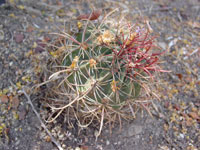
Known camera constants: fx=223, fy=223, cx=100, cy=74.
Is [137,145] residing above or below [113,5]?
below

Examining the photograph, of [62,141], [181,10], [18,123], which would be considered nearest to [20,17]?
[18,123]

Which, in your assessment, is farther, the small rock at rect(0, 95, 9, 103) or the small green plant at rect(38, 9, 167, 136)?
the small rock at rect(0, 95, 9, 103)

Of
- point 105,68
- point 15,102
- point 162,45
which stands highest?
point 105,68

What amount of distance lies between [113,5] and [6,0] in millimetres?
912

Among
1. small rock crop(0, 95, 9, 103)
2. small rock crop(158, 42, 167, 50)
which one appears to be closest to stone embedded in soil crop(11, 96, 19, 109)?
small rock crop(0, 95, 9, 103)

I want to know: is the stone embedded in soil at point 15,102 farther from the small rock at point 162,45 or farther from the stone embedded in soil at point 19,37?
the small rock at point 162,45

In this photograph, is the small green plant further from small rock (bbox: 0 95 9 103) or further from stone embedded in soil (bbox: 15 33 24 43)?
stone embedded in soil (bbox: 15 33 24 43)

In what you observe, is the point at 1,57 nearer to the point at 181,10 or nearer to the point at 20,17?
the point at 20,17

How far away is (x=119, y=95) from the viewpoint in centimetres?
107

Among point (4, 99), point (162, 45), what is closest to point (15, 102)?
point (4, 99)

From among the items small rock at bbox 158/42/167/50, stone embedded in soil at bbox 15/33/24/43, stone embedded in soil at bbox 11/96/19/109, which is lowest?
stone embedded in soil at bbox 11/96/19/109

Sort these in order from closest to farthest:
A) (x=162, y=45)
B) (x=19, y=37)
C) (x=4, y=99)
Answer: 1. (x=4, y=99)
2. (x=19, y=37)
3. (x=162, y=45)

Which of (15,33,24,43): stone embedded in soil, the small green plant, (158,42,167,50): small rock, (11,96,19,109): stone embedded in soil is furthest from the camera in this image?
(158,42,167,50): small rock

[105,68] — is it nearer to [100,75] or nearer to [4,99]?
[100,75]
